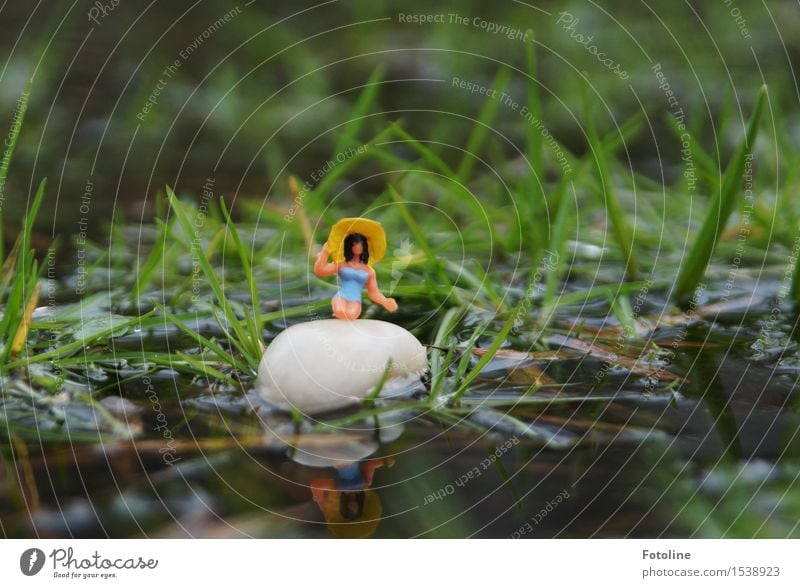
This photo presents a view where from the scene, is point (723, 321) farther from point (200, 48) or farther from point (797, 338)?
point (200, 48)

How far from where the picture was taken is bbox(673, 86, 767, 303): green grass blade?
73cm

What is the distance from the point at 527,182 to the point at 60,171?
559 mm

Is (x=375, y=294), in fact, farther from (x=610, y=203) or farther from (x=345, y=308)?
(x=610, y=203)

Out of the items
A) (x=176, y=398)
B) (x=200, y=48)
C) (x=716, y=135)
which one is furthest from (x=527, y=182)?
(x=200, y=48)

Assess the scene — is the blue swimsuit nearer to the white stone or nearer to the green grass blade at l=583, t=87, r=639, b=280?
the white stone

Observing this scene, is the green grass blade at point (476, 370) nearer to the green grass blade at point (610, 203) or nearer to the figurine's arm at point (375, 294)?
the figurine's arm at point (375, 294)


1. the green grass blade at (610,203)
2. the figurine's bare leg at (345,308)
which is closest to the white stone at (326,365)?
the figurine's bare leg at (345,308)

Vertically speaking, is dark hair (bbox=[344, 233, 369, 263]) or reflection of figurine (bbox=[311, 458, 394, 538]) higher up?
dark hair (bbox=[344, 233, 369, 263])

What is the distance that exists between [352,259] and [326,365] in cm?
10

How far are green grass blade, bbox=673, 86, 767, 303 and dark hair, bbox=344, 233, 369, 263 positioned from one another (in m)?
0.27

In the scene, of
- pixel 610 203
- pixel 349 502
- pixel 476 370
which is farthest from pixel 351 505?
pixel 610 203

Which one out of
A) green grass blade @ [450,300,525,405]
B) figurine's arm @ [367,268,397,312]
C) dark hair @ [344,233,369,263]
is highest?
dark hair @ [344,233,369,263]

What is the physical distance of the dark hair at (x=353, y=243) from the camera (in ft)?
2.25

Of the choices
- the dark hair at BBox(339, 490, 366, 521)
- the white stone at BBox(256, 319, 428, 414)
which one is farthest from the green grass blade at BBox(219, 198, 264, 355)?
the dark hair at BBox(339, 490, 366, 521)
